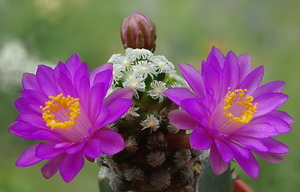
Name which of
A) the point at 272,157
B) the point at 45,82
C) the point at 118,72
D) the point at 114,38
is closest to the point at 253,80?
the point at 272,157

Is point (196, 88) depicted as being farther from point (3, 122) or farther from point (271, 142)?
point (3, 122)

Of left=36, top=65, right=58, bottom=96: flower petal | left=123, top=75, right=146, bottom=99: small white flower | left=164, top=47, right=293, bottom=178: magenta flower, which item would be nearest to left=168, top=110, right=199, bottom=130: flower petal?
left=164, top=47, right=293, bottom=178: magenta flower

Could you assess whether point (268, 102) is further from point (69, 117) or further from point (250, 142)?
point (69, 117)

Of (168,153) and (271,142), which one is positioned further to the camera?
(168,153)

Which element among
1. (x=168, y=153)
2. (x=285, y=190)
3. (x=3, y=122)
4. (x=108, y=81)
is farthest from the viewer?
(x=3, y=122)

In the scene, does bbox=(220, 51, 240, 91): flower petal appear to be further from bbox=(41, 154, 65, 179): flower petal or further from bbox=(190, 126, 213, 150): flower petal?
bbox=(41, 154, 65, 179): flower petal

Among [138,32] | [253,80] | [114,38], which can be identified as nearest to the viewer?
[253,80]

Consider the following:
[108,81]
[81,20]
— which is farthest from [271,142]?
[81,20]
